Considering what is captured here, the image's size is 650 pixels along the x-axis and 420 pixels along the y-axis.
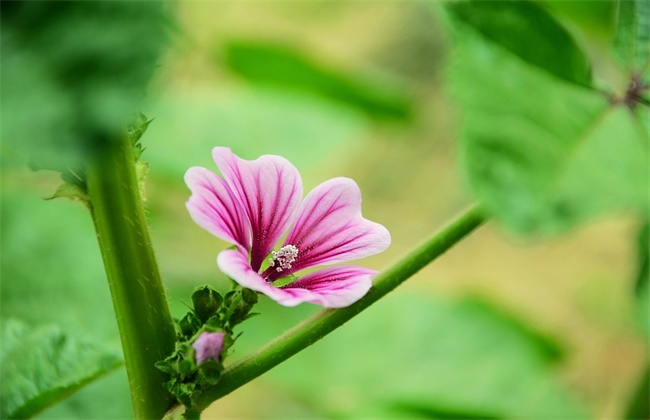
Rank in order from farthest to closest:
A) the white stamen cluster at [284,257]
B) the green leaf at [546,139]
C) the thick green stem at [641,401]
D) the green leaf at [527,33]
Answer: the thick green stem at [641,401]
the green leaf at [527,33]
the green leaf at [546,139]
the white stamen cluster at [284,257]

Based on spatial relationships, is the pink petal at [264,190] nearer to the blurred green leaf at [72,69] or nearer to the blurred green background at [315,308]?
the blurred green background at [315,308]

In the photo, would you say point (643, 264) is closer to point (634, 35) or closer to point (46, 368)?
point (634, 35)

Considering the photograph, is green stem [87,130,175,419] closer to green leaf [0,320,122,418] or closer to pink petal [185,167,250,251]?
pink petal [185,167,250,251]

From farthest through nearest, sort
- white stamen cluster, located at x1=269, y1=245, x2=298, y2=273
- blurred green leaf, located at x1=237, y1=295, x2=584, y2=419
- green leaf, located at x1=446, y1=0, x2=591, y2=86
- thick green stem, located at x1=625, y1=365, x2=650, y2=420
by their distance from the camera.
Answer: blurred green leaf, located at x1=237, y1=295, x2=584, y2=419
thick green stem, located at x1=625, y1=365, x2=650, y2=420
green leaf, located at x1=446, y1=0, x2=591, y2=86
white stamen cluster, located at x1=269, y1=245, x2=298, y2=273

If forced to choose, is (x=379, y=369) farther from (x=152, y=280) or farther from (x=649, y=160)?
(x=152, y=280)

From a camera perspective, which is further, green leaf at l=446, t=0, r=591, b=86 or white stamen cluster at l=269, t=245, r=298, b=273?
green leaf at l=446, t=0, r=591, b=86

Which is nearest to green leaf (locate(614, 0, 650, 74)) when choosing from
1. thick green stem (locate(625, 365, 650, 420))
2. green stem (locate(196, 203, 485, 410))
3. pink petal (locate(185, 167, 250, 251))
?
green stem (locate(196, 203, 485, 410))

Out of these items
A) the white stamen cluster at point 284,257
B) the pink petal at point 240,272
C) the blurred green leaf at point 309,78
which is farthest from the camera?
the blurred green leaf at point 309,78

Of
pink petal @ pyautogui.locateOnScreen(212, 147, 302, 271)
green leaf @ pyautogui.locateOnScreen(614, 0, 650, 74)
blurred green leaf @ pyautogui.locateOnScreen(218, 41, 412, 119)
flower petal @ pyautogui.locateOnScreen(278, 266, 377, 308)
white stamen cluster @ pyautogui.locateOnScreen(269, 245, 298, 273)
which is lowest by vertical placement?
flower petal @ pyautogui.locateOnScreen(278, 266, 377, 308)

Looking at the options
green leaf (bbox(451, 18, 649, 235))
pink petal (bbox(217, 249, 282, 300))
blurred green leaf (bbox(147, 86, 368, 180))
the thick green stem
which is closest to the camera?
pink petal (bbox(217, 249, 282, 300))

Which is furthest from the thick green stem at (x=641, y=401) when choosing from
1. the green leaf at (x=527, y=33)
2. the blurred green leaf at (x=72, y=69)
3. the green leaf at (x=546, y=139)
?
the blurred green leaf at (x=72, y=69)
